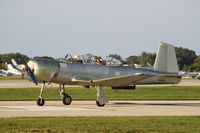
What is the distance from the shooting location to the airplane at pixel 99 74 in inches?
888

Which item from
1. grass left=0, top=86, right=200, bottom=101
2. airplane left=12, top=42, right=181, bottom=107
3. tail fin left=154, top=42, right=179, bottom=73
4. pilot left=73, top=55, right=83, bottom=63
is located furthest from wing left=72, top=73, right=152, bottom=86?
grass left=0, top=86, right=200, bottom=101

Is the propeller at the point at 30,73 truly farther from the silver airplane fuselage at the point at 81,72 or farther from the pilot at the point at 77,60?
the pilot at the point at 77,60

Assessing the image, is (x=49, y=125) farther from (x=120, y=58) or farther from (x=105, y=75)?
(x=120, y=58)

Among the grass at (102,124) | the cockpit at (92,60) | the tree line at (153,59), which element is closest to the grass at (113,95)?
the cockpit at (92,60)

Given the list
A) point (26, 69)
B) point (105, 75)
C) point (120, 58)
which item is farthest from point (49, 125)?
point (120, 58)

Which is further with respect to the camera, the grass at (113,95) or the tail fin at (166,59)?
the grass at (113,95)

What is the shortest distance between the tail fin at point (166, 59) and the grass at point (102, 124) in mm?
7864

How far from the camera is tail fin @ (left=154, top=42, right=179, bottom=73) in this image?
24922 millimetres

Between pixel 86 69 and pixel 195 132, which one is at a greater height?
pixel 86 69

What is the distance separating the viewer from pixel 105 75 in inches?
944

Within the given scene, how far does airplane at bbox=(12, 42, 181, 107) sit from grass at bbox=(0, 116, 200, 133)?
5.91 m

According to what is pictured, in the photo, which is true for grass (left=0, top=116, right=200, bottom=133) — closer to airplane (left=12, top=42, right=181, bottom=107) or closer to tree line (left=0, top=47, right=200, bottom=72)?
airplane (left=12, top=42, right=181, bottom=107)

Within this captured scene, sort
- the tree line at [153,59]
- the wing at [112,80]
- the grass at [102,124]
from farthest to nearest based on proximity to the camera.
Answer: the tree line at [153,59]
the wing at [112,80]
the grass at [102,124]

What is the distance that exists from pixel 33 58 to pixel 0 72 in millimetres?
87227
